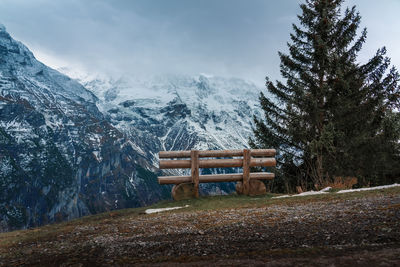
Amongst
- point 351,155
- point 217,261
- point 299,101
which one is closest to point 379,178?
point 351,155

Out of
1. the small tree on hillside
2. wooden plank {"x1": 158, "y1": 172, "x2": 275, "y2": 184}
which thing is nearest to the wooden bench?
wooden plank {"x1": 158, "y1": 172, "x2": 275, "y2": 184}

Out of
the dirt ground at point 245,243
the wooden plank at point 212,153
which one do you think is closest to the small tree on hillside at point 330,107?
the wooden plank at point 212,153

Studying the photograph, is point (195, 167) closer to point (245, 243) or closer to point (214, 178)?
point (214, 178)

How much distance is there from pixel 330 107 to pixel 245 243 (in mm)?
16206

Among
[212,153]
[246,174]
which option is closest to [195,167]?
[212,153]

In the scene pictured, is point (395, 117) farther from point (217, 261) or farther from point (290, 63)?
point (217, 261)

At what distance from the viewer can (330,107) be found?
61.1ft

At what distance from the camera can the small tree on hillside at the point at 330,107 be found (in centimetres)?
1722

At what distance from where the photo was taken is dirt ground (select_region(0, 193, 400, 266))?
3.89 m

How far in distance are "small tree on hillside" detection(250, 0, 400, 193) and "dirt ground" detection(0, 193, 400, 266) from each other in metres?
10.7

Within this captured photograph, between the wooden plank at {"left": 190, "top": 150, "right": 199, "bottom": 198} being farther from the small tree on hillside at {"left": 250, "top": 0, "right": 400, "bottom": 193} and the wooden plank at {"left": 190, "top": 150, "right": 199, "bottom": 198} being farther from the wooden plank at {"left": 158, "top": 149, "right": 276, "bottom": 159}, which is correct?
the small tree on hillside at {"left": 250, "top": 0, "right": 400, "bottom": 193}

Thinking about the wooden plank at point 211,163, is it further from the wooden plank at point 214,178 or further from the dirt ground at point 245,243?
the dirt ground at point 245,243

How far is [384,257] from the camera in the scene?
3549 millimetres

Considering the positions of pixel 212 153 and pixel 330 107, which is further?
pixel 330 107
